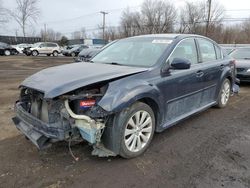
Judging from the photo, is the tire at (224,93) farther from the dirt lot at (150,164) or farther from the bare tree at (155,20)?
the bare tree at (155,20)

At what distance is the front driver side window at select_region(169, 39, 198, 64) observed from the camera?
3877 mm

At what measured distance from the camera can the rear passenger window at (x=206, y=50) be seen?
463cm

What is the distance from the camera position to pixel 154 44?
4.00m

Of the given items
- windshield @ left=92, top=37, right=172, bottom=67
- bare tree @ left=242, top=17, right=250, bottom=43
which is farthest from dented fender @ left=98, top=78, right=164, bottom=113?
bare tree @ left=242, top=17, right=250, bottom=43

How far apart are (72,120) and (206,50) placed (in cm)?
327

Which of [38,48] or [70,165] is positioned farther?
[38,48]

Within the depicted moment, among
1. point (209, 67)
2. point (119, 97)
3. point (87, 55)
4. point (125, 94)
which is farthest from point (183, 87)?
point (87, 55)

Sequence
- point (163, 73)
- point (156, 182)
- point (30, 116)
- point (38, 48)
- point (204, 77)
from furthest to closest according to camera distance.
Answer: point (38, 48) < point (204, 77) < point (163, 73) < point (30, 116) < point (156, 182)

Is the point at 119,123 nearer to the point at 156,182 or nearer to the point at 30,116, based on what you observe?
the point at 156,182

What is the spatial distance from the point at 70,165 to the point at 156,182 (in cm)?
112

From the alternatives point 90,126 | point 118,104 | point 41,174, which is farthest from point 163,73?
point 41,174

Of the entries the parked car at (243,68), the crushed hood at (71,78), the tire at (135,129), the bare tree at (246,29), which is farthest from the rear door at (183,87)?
the bare tree at (246,29)

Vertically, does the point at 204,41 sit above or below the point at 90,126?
above

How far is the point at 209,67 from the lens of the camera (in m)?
4.64
